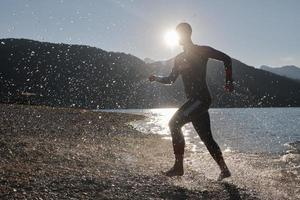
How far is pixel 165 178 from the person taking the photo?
417 inches

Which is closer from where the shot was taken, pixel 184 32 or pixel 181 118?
pixel 181 118

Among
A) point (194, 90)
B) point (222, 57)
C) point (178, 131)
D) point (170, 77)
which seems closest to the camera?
point (222, 57)

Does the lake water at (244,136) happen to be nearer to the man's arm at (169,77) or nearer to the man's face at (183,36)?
the man's arm at (169,77)

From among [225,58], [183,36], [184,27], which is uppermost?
[184,27]

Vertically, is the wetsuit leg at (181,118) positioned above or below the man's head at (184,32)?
below

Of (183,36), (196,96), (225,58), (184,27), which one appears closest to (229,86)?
(225,58)

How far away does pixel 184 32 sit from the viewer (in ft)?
34.7

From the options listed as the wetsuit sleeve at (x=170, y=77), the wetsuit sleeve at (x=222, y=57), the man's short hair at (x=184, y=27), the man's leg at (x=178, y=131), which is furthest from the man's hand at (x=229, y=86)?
the man's short hair at (x=184, y=27)

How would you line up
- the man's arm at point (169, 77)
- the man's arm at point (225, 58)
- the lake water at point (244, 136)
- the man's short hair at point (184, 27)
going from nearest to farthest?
the man's arm at point (225, 58) < the man's short hair at point (184, 27) < the man's arm at point (169, 77) < the lake water at point (244, 136)

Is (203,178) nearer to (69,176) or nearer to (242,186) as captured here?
(242,186)

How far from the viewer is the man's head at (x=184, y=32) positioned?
10.5m

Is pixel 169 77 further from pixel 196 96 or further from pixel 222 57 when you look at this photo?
pixel 222 57

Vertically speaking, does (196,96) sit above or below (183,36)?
below

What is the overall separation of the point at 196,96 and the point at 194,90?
0.58 feet
